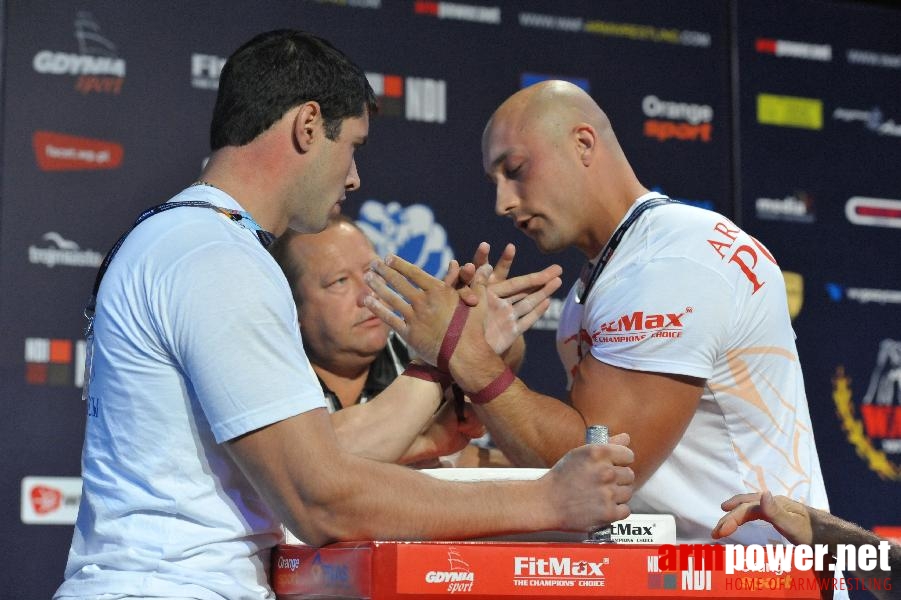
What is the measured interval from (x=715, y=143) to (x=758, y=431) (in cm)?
240

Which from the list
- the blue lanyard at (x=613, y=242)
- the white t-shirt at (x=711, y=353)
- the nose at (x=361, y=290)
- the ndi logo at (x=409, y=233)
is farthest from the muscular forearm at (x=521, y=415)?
the ndi logo at (x=409, y=233)

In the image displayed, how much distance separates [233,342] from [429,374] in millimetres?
886

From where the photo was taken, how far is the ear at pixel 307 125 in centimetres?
191

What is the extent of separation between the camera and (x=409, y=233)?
4.13 metres

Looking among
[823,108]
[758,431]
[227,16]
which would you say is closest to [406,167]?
[227,16]

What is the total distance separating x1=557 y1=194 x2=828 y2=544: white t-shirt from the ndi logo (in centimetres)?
170

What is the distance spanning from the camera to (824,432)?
4465 mm

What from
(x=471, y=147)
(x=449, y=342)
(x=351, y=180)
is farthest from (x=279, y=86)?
(x=471, y=147)

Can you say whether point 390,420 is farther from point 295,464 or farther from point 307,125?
point 295,464


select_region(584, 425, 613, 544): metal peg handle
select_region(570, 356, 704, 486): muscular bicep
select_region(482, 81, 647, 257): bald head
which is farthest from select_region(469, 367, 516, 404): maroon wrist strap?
select_region(584, 425, 613, 544): metal peg handle

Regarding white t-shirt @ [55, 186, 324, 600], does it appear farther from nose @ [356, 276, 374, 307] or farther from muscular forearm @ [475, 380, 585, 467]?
nose @ [356, 276, 374, 307]

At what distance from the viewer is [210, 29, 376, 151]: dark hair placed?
6.28 feet

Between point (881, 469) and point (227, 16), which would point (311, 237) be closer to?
point (227, 16)

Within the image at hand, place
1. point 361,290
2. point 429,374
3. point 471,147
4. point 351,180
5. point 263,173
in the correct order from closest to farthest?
point 263,173 → point 351,180 → point 429,374 → point 361,290 → point 471,147
